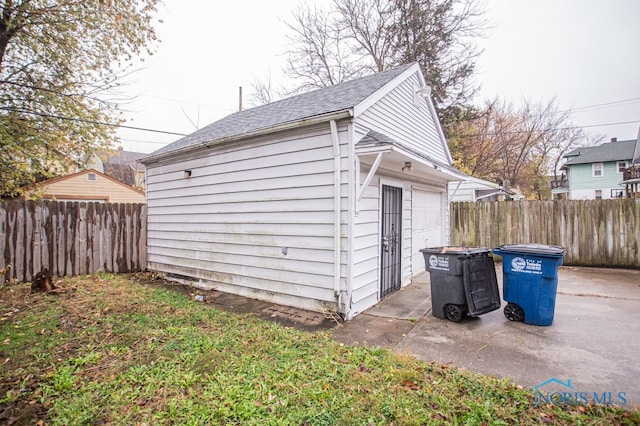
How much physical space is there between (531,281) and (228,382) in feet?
13.1

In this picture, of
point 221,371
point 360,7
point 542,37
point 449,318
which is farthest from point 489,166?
point 221,371

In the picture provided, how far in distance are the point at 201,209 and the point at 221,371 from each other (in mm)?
4490

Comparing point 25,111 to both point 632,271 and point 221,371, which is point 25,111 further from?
point 632,271

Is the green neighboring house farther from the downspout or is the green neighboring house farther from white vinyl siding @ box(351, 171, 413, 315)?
the downspout

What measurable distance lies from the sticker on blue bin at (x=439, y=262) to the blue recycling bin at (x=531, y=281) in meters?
0.81

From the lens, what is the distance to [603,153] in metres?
25.3

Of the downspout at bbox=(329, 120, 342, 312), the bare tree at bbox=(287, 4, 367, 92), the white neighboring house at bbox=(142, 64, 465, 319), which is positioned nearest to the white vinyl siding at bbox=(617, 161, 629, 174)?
the bare tree at bbox=(287, 4, 367, 92)

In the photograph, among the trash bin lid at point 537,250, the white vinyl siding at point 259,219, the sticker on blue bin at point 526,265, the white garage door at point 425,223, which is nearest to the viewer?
the trash bin lid at point 537,250

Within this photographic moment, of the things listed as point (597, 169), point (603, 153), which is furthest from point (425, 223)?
point (603, 153)

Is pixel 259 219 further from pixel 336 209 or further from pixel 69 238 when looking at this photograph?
pixel 69 238

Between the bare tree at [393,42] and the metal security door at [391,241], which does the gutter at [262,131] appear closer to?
the metal security door at [391,241]

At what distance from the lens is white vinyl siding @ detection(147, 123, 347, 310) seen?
4.77m

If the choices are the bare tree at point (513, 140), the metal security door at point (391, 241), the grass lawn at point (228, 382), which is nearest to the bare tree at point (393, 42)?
the bare tree at point (513, 140)

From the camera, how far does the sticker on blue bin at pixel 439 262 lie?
169 inches
